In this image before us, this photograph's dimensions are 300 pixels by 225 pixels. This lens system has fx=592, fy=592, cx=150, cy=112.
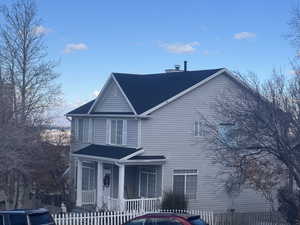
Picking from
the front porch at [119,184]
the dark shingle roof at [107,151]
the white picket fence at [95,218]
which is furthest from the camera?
the dark shingle roof at [107,151]

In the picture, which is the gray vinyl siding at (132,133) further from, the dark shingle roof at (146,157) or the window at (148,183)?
the window at (148,183)

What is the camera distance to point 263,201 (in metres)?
33.8

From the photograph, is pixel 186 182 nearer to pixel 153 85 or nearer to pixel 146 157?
pixel 146 157

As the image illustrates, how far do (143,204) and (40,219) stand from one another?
12.6 meters

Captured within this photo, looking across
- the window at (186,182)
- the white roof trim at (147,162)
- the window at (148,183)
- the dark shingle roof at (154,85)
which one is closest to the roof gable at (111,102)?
the dark shingle roof at (154,85)

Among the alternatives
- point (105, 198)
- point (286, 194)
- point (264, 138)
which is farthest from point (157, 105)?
point (264, 138)

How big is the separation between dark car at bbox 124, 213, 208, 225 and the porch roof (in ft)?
37.0

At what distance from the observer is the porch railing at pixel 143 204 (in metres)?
29.3

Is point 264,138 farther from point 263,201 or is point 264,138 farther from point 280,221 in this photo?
point 263,201

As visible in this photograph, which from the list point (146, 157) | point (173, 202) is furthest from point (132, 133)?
point (173, 202)

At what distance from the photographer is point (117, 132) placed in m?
32.7

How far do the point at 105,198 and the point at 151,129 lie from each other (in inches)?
177

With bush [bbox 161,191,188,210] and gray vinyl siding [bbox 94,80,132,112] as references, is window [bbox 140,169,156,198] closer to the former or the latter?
bush [bbox 161,191,188,210]

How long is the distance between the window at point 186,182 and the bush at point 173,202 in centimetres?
200
